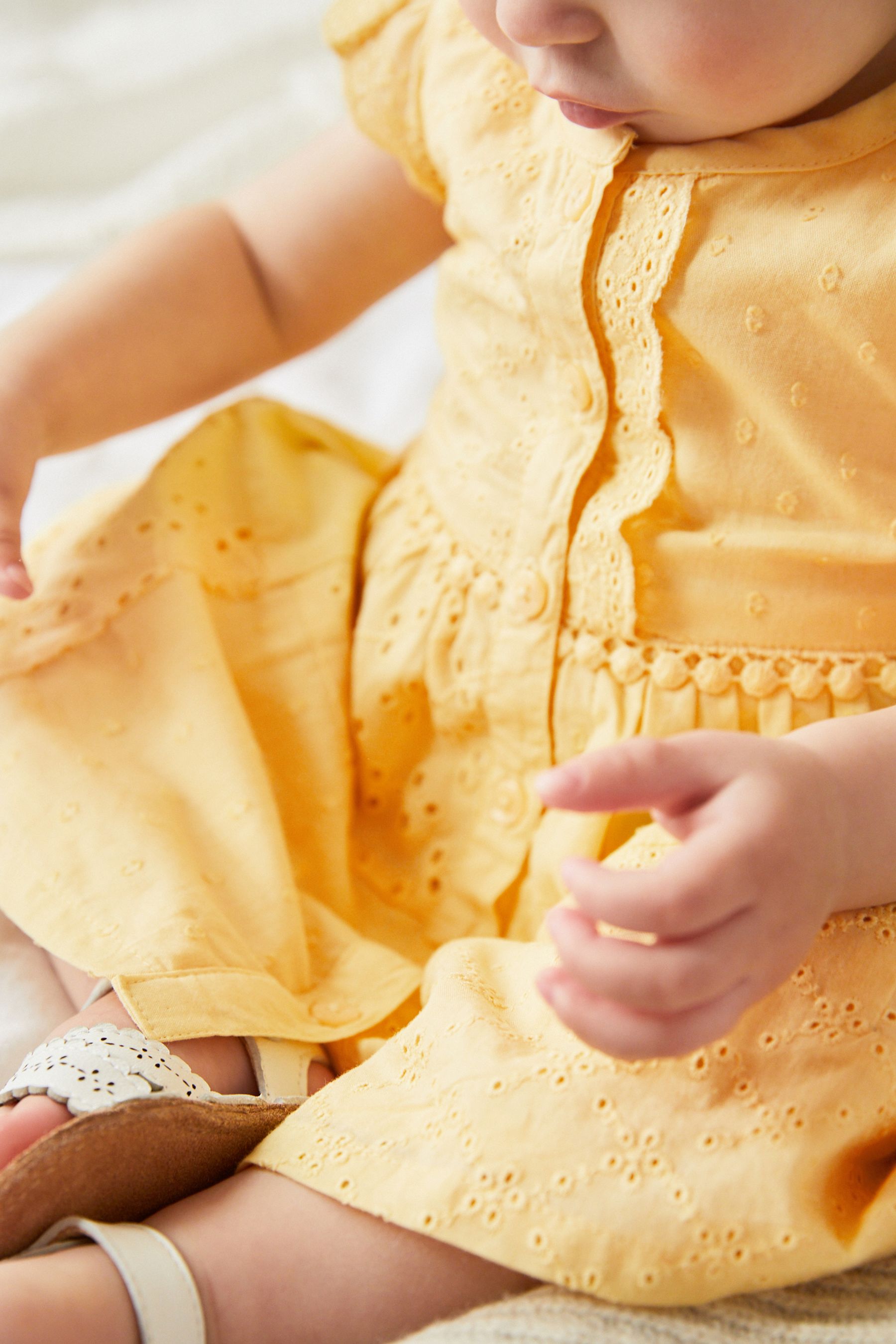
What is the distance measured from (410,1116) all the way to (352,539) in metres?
0.39

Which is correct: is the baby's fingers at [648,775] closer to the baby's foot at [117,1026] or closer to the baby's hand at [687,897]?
the baby's hand at [687,897]

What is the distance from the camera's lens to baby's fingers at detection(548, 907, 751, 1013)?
0.47 m

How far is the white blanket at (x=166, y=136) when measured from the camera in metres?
1.25

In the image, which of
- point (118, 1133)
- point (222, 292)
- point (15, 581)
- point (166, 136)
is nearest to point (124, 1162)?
point (118, 1133)

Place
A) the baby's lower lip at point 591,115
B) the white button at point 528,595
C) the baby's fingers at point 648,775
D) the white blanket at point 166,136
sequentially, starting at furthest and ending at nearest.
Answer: the white blanket at point 166,136, the white button at point 528,595, the baby's lower lip at point 591,115, the baby's fingers at point 648,775

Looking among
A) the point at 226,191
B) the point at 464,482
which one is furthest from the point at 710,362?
the point at 226,191

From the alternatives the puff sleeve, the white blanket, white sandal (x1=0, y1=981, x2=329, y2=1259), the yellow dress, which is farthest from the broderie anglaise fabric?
the white blanket

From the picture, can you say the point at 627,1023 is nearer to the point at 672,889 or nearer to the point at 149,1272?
the point at 672,889

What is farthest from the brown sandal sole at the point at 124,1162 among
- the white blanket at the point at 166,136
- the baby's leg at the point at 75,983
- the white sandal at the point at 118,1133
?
the white blanket at the point at 166,136

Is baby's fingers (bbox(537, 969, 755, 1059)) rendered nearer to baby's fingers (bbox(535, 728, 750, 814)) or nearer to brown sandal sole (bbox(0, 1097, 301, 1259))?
baby's fingers (bbox(535, 728, 750, 814))

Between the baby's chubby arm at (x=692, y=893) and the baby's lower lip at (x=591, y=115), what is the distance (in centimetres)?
30

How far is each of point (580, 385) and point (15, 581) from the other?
0.31m

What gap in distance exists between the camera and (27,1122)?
22.0 inches

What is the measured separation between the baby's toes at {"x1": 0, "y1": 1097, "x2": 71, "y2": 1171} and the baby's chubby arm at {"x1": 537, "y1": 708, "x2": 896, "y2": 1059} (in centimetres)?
22
